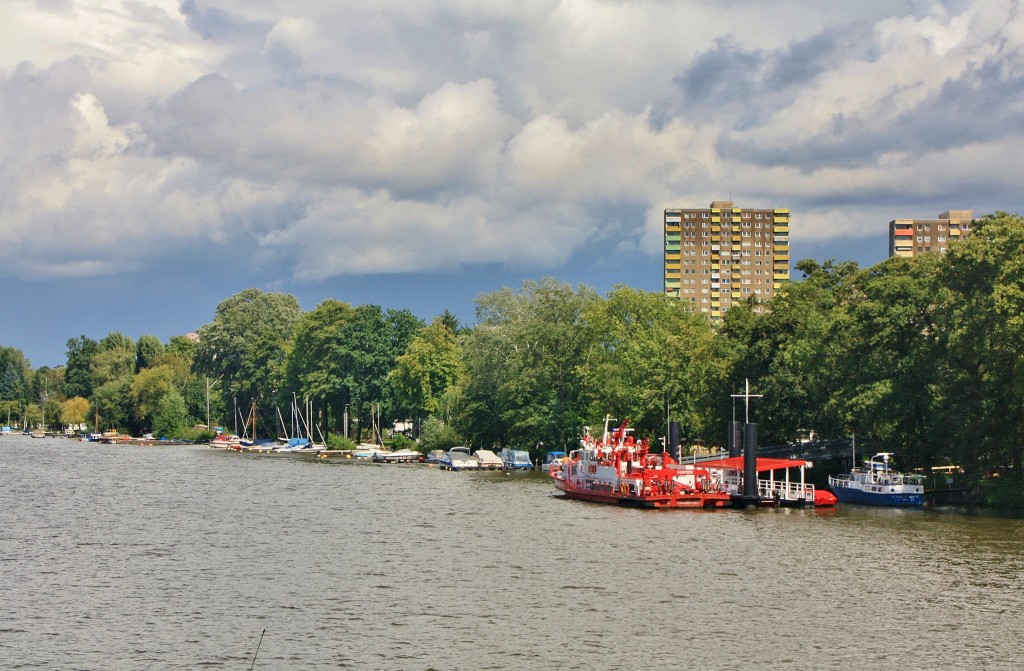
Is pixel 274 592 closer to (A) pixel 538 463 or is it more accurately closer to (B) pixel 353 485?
(B) pixel 353 485

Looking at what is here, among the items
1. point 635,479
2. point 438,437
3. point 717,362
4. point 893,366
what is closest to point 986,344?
point 893,366

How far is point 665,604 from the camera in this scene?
144ft

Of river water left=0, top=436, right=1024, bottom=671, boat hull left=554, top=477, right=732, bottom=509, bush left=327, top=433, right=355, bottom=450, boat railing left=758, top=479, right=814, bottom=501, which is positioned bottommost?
river water left=0, top=436, right=1024, bottom=671

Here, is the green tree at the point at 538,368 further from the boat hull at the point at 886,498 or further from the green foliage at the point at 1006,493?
the green foliage at the point at 1006,493

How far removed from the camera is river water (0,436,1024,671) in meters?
36.4

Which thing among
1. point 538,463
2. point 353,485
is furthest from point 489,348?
point 353,485

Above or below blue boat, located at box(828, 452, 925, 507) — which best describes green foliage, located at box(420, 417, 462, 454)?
above

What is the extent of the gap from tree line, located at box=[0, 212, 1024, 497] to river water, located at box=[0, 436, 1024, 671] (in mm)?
8513

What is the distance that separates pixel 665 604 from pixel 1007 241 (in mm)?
43798

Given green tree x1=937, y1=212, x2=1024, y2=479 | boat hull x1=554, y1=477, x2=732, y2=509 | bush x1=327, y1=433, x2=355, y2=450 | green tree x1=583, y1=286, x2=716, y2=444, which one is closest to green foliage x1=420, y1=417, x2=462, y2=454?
bush x1=327, y1=433, x2=355, y2=450

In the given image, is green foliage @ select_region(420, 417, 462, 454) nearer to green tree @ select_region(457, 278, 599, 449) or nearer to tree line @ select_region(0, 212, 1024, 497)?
tree line @ select_region(0, 212, 1024, 497)

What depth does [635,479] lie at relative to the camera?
3278 inches

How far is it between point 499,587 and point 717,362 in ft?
200

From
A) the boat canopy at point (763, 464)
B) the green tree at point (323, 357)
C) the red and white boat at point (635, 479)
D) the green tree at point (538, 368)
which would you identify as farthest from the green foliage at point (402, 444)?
the boat canopy at point (763, 464)
